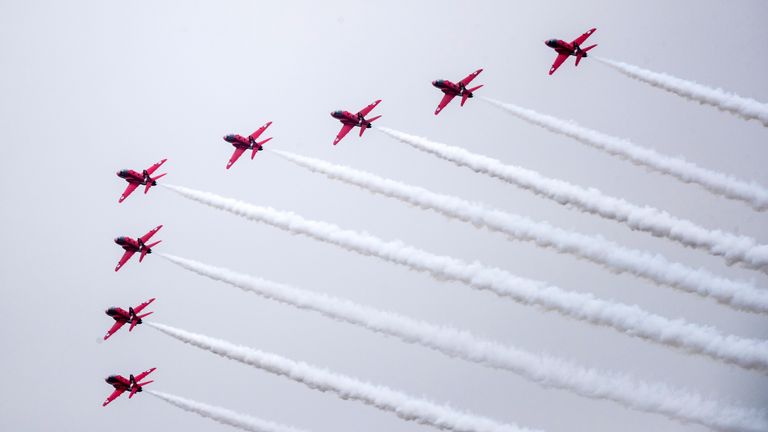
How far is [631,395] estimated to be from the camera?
2199 inches

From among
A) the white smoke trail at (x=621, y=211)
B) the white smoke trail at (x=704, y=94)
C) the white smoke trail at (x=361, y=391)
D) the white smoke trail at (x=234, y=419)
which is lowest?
the white smoke trail at (x=234, y=419)

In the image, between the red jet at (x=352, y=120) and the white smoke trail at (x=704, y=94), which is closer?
the white smoke trail at (x=704, y=94)

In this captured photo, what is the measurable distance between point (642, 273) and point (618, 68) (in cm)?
1487

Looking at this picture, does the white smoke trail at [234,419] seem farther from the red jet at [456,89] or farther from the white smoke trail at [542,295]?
the red jet at [456,89]

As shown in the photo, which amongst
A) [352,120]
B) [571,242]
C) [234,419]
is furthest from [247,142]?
[571,242]

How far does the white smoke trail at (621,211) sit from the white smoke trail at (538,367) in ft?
22.6

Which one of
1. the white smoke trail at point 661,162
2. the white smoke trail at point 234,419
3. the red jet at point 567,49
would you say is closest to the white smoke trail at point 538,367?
the white smoke trail at point 234,419

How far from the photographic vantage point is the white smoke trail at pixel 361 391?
192 feet

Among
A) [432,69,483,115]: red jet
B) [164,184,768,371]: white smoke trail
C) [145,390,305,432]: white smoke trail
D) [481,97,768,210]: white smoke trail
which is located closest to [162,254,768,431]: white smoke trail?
Result: [164,184,768,371]: white smoke trail

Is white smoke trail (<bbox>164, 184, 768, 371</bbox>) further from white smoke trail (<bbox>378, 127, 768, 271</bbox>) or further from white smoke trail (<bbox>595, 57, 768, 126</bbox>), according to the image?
white smoke trail (<bbox>595, 57, 768, 126</bbox>)

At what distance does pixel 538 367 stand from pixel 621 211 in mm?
9012

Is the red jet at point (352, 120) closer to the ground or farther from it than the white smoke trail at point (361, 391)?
farther from it

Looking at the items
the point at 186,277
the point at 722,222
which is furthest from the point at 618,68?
the point at 186,277

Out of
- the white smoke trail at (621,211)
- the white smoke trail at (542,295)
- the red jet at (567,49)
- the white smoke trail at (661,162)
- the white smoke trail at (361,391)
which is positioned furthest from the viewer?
the red jet at (567,49)
